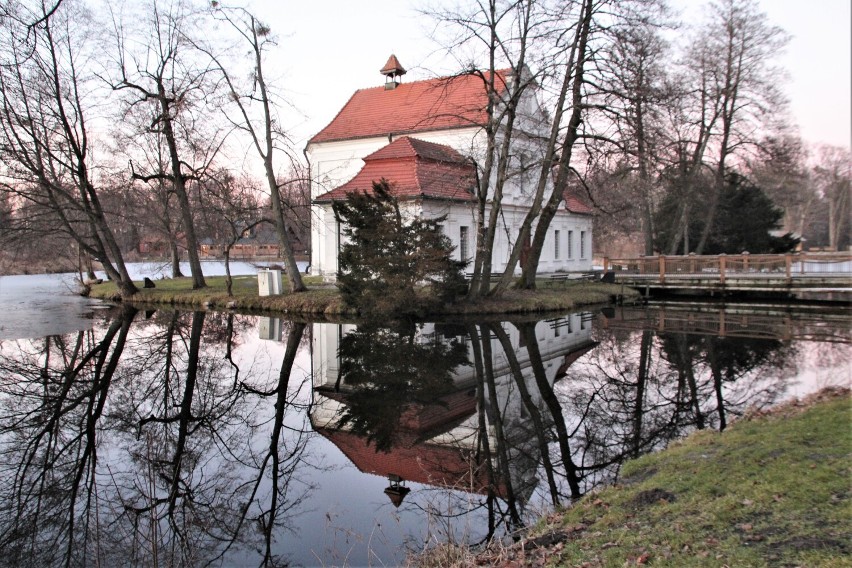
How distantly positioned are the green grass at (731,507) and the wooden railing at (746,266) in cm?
2161

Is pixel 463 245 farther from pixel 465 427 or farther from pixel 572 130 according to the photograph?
pixel 465 427

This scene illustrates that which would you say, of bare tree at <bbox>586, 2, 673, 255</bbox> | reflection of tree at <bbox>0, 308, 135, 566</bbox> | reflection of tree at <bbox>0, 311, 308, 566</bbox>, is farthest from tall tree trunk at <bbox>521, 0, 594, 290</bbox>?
reflection of tree at <bbox>0, 308, 135, 566</bbox>

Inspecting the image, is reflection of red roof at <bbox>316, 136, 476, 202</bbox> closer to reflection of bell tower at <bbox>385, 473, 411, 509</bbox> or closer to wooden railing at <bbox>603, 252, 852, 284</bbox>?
wooden railing at <bbox>603, 252, 852, 284</bbox>

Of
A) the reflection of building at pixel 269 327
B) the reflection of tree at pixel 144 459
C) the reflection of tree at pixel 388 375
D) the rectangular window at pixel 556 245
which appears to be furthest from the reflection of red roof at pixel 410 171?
the reflection of tree at pixel 144 459

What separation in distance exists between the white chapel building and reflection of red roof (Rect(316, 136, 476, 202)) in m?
0.05

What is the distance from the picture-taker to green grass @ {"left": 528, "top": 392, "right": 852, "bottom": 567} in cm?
399

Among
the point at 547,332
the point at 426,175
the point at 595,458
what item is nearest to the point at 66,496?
the point at 595,458

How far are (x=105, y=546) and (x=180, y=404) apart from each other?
5.05m

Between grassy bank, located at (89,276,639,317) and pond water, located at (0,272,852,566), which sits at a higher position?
grassy bank, located at (89,276,639,317)

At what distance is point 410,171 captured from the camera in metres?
26.8

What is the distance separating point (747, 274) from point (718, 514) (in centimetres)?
2538

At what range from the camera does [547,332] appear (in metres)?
18.2

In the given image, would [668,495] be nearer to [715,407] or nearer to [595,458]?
[595,458]

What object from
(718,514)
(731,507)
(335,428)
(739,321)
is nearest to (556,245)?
(739,321)
